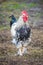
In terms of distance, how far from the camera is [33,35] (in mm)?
9992

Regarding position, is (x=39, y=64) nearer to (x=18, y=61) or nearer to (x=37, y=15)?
(x=18, y=61)

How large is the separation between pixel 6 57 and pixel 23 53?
549 mm

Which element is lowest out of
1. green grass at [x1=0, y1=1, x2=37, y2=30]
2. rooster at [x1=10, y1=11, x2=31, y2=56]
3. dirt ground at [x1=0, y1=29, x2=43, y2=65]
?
green grass at [x1=0, y1=1, x2=37, y2=30]

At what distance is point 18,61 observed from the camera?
24.1ft

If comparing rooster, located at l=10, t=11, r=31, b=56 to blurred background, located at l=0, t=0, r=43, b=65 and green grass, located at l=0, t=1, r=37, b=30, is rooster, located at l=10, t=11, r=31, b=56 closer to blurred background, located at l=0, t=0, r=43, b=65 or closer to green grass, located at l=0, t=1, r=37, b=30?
blurred background, located at l=0, t=0, r=43, b=65

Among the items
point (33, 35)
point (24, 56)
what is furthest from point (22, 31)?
point (33, 35)

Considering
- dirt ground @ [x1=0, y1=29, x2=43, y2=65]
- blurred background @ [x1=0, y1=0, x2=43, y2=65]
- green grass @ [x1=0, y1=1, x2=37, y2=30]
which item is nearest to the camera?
dirt ground @ [x1=0, y1=29, x2=43, y2=65]

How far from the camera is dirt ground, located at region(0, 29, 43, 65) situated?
7320mm

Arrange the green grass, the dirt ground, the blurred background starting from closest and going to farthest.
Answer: the dirt ground → the blurred background → the green grass

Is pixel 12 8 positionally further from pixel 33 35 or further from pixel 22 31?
pixel 22 31

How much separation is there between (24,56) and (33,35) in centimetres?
231

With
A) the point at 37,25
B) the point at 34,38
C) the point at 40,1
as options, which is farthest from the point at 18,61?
the point at 40,1

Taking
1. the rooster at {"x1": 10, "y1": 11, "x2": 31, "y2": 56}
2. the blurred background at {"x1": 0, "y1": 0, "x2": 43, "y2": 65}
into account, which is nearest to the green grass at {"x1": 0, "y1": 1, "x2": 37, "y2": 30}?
the blurred background at {"x1": 0, "y1": 0, "x2": 43, "y2": 65}

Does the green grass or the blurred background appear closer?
the blurred background
